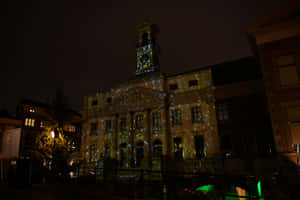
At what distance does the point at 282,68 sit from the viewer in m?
13.5

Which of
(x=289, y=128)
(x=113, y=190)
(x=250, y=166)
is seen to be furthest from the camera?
(x=250, y=166)

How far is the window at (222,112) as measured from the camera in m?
21.6

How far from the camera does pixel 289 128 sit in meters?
12.5

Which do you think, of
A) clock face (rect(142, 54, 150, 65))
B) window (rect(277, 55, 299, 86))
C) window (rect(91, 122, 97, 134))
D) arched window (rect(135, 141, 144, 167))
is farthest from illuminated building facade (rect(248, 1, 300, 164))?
window (rect(91, 122, 97, 134))

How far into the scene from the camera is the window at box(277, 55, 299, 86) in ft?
43.3

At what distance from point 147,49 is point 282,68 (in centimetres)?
2057

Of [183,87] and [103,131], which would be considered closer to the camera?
[183,87]

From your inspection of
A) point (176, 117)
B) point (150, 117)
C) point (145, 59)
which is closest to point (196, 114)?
point (176, 117)

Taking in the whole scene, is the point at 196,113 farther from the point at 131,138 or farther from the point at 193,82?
the point at 131,138

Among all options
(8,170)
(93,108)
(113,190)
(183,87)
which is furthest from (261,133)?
(93,108)

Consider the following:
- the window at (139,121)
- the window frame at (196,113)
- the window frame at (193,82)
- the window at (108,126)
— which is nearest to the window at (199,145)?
the window frame at (196,113)

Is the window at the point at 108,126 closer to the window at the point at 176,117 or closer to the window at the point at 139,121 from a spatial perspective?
the window at the point at 139,121

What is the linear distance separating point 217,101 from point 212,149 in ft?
15.9

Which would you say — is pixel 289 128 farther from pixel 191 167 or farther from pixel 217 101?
pixel 217 101
